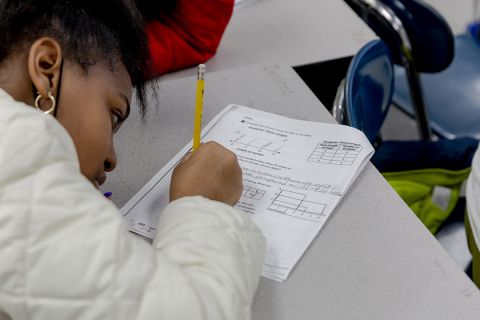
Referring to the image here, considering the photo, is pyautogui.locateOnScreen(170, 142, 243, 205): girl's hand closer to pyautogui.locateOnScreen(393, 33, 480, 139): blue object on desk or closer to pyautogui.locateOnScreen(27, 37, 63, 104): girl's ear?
pyautogui.locateOnScreen(27, 37, 63, 104): girl's ear

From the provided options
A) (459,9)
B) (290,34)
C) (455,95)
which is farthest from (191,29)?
(459,9)

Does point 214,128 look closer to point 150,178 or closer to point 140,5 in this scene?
point 150,178

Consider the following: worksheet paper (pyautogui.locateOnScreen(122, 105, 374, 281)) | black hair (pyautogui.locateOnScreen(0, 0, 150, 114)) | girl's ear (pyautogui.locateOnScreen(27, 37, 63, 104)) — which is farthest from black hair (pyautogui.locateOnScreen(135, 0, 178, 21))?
girl's ear (pyautogui.locateOnScreen(27, 37, 63, 104))

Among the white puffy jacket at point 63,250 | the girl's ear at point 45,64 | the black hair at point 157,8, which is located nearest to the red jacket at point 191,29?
the black hair at point 157,8

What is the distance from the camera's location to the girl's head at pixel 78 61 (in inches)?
22.8

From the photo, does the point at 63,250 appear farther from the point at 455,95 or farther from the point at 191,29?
the point at 455,95

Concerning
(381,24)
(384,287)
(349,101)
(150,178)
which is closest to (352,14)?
(381,24)

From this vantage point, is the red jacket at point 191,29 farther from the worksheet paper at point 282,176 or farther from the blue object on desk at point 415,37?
the blue object on desk at point 415,37

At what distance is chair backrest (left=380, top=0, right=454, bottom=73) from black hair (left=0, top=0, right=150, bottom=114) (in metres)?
1.00

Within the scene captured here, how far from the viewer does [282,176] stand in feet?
2.62

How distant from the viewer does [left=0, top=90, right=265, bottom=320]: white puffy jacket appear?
1.57 ft

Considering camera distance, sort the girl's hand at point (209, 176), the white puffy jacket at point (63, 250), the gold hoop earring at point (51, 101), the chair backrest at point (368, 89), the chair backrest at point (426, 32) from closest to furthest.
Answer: the white puffy jacket at point (63, 250) → the gold hoop earring at point (51, 101) → the girl's hand at point (209, 176) → the chair backrest at point (368, 89) → the chair backrest at point (426, 32)

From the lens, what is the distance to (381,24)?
153cm

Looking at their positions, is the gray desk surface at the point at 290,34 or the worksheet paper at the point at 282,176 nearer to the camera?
the worksheet paper at the point at 282,176
